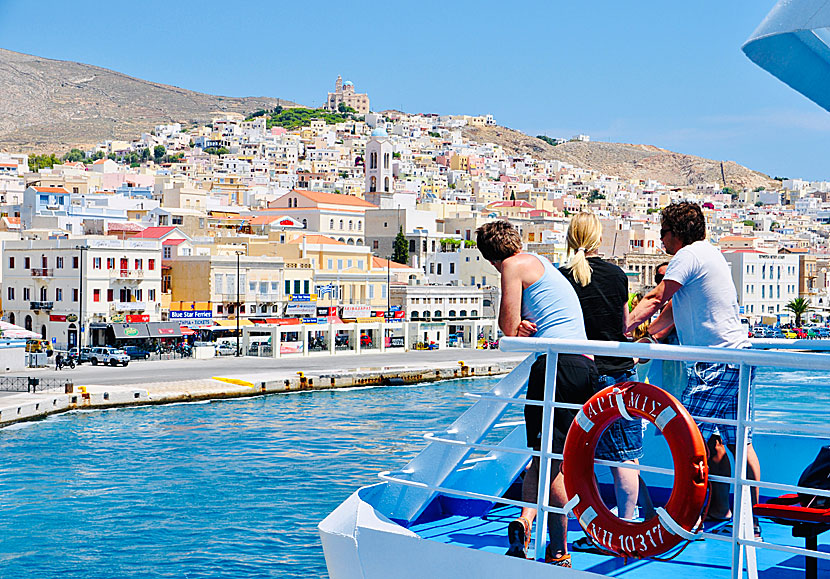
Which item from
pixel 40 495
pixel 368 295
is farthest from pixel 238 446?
pixel 368 295

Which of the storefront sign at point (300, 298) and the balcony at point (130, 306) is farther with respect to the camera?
the storefront sign at point (300, 298)

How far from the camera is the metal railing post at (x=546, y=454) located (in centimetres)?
360

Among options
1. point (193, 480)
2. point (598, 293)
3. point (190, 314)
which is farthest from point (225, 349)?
point (598, 293)

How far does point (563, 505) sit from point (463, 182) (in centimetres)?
14949

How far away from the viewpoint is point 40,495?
15164 millimetres

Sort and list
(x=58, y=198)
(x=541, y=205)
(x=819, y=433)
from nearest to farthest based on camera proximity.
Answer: (x=819, y=433)
(x=58, y=198)
(x=541, y=205)

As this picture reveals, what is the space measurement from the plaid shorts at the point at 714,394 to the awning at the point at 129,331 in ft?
127

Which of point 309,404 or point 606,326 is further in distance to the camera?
point 309,404

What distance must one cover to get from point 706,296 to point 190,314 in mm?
41361

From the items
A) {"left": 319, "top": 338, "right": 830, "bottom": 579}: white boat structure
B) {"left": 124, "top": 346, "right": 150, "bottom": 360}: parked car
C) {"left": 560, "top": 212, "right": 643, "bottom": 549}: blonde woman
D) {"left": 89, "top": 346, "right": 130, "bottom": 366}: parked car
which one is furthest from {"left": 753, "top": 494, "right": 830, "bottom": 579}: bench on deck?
{"left": 124, "top": 346, "right": 150, "bottom": 360}: parked car

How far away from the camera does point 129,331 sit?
40.7 m

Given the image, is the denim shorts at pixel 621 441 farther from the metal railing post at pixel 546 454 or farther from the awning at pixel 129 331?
the awning at pixel 129 331

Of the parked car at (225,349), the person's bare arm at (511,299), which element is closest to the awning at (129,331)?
the parked car at (225,349)

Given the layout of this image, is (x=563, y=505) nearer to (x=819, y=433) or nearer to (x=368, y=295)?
(x=819, y=433)
